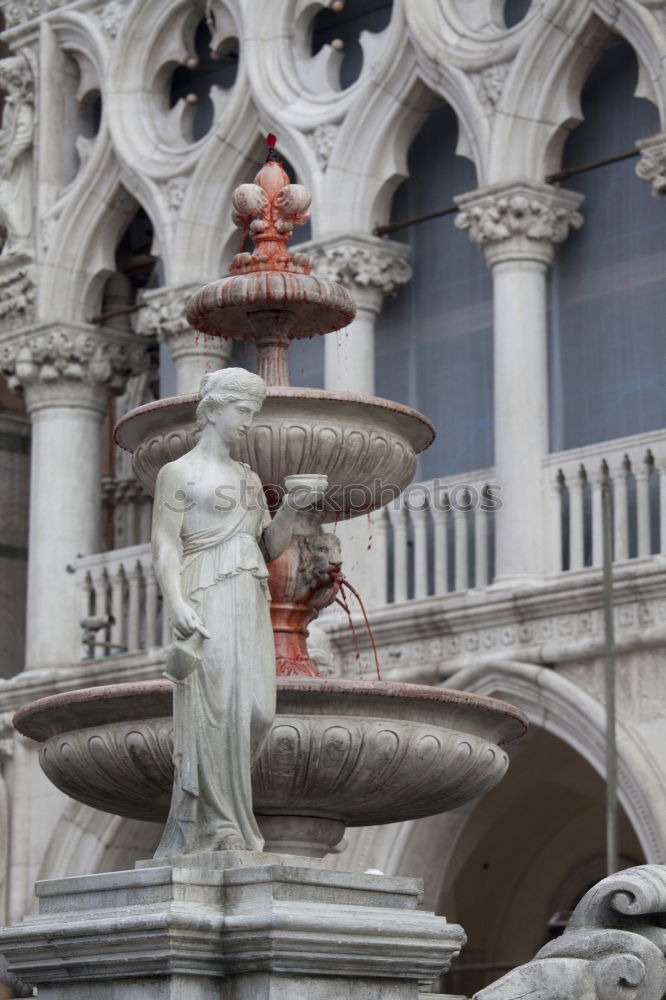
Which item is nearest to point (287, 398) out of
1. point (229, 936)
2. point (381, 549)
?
point (229, 936)

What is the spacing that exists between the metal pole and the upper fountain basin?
3937mm

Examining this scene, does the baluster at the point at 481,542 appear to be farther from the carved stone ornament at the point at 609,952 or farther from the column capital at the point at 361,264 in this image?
the carved stone ornament at the point at 609,952

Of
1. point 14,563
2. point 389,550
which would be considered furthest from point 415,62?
point 14,563

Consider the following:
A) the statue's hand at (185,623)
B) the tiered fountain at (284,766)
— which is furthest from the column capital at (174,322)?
the statue's hand at (185,623)

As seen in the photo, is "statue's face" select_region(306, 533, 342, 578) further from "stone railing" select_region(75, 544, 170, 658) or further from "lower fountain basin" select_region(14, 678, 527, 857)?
"stone railing" select_region(75, 544, 170, 658)

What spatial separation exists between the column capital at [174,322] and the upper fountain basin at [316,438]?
7.80 metres

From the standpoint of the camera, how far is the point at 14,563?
21266 millimetres

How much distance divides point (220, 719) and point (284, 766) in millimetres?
982

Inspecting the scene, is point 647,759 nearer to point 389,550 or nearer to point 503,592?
point 503,592

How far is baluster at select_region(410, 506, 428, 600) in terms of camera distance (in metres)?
16.0

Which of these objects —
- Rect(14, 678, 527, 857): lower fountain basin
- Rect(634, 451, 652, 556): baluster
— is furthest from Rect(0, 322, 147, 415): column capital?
Rect(14, 678, 527, 857): lower fountain basin

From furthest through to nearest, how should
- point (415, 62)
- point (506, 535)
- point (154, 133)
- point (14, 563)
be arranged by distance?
point (14, 563), point (154, 133), point (415, 62), point (506, 535)

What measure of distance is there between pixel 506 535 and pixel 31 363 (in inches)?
201

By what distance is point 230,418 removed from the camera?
8.57m
